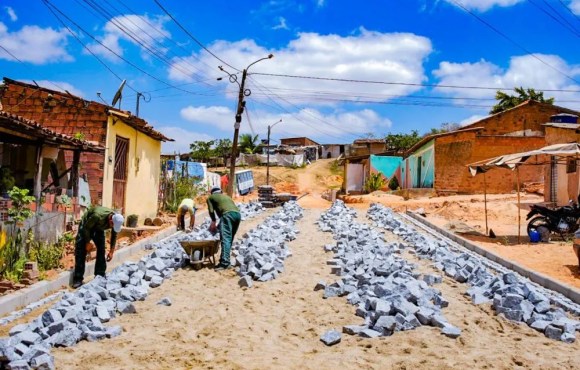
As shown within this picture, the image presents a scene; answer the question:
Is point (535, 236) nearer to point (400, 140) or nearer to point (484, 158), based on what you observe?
point (484, 158)

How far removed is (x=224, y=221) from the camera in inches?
324

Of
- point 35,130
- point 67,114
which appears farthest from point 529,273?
point 67,114

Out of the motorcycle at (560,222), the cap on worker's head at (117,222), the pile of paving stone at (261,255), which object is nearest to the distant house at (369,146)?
the motorcycle at (560,222)

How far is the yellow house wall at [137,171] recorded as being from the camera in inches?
488

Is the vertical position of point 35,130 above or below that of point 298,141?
below

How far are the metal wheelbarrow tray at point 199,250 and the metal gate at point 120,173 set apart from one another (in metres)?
5.52

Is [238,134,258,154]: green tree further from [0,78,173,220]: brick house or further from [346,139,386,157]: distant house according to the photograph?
[0,78,173,220]: brick house

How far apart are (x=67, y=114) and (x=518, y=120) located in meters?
21.3

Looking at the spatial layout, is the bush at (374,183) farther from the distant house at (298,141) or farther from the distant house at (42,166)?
the distant house at (298,141)

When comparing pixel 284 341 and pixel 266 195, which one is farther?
pixel 266 195

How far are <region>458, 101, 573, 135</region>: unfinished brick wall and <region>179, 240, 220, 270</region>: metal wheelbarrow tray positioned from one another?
20.6m

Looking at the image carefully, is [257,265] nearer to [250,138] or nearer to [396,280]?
[396,280]

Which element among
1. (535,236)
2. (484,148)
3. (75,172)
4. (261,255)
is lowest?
(261,255)

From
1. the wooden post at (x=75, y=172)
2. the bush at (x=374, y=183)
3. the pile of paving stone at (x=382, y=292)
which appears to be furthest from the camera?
the bush at (x=374, y=183)
